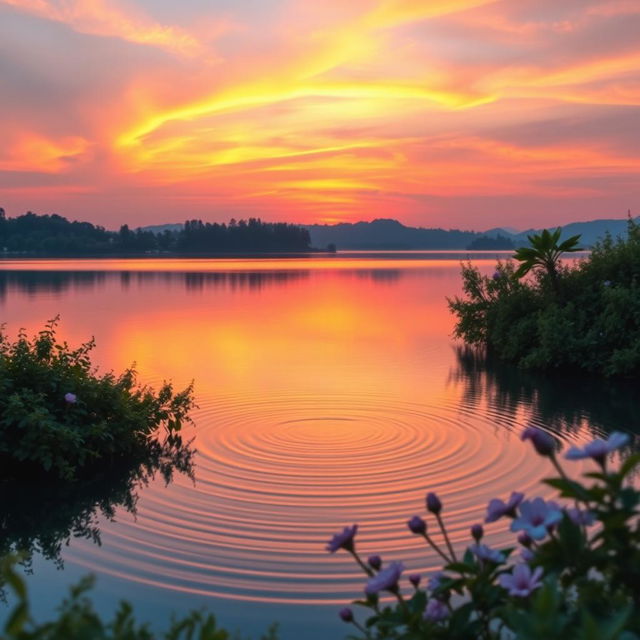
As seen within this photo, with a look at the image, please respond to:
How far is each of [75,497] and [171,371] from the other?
24.3ft

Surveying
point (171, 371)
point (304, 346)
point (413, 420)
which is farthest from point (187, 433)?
point (304, 346)

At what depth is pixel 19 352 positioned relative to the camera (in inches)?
340

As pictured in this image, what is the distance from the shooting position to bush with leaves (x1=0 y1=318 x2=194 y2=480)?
7.81m

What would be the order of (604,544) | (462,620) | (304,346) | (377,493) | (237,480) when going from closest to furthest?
(604,544) → (462,620) → (377,493) → (237,480) → (304,346)

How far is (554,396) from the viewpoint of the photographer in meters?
13.0

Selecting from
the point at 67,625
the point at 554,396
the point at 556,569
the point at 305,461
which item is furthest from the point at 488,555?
the point at 554,396

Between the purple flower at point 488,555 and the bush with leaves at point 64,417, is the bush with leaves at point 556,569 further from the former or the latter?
the bush with leaves at point 64,417

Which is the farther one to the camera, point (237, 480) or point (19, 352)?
point (19, 352)

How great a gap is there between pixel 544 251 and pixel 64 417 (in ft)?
34.8

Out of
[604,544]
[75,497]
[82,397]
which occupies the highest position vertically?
[604,544]

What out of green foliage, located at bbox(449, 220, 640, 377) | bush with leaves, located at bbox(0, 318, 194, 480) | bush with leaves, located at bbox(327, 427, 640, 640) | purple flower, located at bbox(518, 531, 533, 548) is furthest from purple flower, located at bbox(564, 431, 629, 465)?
green foliage, located at bbox(449, 220, 640, 377)

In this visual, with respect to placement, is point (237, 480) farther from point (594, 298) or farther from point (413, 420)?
point (594, 298)

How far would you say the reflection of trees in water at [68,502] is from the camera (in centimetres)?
662

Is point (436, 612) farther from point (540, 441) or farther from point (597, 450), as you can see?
point (597, 450)
